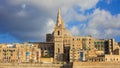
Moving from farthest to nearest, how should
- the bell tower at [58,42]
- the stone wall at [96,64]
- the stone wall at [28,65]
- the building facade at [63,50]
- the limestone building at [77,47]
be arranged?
the bell tower at [58,42] → the limestone building at [77,47] → the building facade at [63,50] → the stone wall at [28,65] → the stone wall at [96,64]

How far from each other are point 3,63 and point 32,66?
7.35 metres

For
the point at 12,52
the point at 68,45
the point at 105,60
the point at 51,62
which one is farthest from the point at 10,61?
the point at 105,60

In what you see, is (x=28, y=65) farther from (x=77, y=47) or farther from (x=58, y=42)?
(x=77, y=47)

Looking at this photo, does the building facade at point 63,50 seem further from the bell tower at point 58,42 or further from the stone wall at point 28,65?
the stone wall at point 28,65

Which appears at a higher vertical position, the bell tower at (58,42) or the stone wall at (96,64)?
the bell tower at (58,42)

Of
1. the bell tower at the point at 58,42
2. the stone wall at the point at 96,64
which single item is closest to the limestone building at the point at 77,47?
the bell tower at the point at 58,42

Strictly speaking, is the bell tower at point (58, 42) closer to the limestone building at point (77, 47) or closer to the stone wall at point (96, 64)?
the limestone building at point (77, 47)

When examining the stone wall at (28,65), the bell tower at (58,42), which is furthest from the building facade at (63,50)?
the stone wall at (28,65)

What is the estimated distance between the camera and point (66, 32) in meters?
110

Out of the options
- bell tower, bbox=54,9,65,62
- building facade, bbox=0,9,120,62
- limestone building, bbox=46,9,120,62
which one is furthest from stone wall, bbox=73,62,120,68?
bell tower, bbox=54,9,65,62

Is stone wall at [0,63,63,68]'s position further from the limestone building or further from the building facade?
the limestone building

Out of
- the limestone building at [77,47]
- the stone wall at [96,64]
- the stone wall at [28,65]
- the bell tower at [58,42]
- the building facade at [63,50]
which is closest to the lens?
the stone wall at [96,64]

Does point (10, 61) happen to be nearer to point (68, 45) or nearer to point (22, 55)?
point (22, 55)

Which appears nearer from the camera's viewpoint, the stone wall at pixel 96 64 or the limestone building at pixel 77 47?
the stone wall at pixel 96 64
